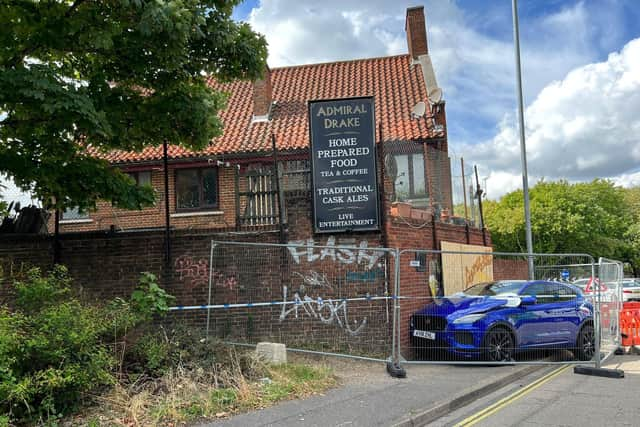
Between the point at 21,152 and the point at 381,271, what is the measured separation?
6302mm

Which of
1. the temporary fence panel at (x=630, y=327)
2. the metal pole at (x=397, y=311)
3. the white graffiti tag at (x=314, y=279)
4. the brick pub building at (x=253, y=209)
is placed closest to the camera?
the metal pole at (x=397, y=311)

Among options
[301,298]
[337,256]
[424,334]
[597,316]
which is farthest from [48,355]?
[597,316]

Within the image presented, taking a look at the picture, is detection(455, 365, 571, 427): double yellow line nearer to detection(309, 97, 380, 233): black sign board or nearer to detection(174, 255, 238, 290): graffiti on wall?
detection(309, 97, 380, 233): black sign board

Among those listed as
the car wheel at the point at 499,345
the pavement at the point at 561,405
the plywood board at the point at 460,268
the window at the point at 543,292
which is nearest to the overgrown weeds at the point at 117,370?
the pavement at the point at 561,405

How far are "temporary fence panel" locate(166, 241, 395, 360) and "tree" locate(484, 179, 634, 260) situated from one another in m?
31.8

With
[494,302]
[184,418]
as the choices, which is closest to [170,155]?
[494,302]

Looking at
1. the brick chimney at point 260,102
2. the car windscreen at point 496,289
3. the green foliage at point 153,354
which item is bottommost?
the green foliage at point 153,354

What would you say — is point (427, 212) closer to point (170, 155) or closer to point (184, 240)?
point (184, 240)

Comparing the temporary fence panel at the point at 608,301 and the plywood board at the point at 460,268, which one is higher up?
the plywood board at the point at 460,268

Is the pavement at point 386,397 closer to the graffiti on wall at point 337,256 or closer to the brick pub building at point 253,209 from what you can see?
the brick pub building at point 253,209

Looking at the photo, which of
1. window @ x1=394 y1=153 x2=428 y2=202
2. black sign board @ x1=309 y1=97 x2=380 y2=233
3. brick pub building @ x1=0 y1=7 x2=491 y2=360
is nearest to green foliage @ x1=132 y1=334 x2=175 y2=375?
brick pub building @ x1=0 y1=7 x2=491 y2=360

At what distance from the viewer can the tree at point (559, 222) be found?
4125cm

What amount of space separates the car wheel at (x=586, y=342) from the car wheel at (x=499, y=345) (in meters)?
1.69

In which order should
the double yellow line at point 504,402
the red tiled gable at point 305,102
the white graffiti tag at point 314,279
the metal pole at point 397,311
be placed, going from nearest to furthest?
the double yellow line at point 504,402 → the metal pole at point 397,311 → the white graffiti tag at point 314,279 → the red tiled gable at point 305,102
